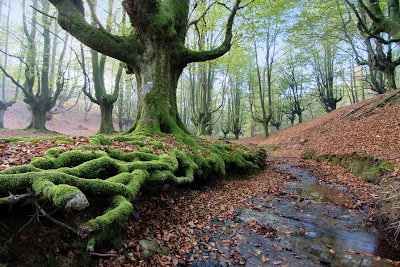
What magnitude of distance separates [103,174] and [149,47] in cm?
535

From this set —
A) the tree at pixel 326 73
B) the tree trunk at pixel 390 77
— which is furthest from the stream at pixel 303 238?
the tree at pixel 326 73

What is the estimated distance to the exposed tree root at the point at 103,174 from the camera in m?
2.23

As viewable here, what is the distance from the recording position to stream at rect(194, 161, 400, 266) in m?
2.97

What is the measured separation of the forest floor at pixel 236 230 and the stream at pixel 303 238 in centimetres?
2

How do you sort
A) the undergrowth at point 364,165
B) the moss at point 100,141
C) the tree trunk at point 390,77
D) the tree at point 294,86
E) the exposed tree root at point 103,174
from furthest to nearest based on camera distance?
1. the tree at point 294,86
2. the tree trunk at point 390,77
3. the undergrowth at point 364,165
4. the moss at point 100,141
5. the exposed tree root at point 103,174

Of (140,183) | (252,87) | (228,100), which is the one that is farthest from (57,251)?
(228,100)

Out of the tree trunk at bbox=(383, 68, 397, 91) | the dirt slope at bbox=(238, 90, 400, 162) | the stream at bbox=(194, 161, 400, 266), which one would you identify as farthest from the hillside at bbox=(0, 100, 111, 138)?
the tree trunk at bbox=(383, 68, 397, 91)

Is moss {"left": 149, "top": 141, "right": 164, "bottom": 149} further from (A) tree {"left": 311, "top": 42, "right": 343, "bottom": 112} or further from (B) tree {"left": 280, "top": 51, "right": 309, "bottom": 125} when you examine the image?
(A) tree {"left": 311, "top": 42, "right": 343, "bottom": 112}

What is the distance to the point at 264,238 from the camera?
355cm

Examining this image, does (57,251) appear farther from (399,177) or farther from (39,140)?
(399,177)

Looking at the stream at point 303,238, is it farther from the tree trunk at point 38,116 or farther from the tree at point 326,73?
the tree at point 326,73

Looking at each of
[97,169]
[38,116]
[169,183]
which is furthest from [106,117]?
[97,169]

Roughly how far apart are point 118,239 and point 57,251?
2.50 ft

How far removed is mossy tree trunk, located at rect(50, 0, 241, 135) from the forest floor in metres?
3.10
